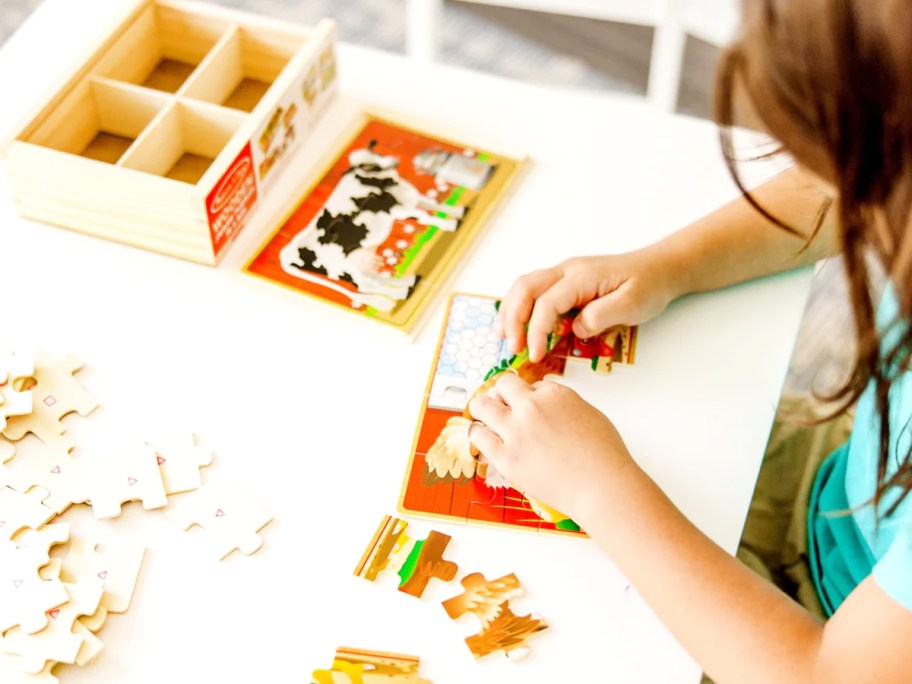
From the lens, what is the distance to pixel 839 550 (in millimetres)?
1029

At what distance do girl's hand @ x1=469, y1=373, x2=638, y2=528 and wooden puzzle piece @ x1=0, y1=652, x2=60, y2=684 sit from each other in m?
0.38

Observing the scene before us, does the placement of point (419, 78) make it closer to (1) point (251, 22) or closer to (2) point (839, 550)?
(1) point (251, 22)

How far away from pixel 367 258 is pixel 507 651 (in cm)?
45

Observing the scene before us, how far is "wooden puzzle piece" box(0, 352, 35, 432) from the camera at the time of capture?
2.96 feet

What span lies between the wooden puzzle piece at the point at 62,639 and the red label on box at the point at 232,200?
0.40 m

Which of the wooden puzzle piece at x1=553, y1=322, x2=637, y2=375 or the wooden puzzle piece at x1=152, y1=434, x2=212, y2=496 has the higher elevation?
the wooden puzzle piece at x1=553, y1=322, x2=637, y2=375

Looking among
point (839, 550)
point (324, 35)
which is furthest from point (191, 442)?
point (839, 550)

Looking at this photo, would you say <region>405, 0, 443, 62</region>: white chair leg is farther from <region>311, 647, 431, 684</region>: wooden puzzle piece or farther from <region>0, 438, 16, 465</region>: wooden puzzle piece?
<region>311, 647, 431, 684</region>: wooden puzzle piece

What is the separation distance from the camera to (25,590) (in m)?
0.79

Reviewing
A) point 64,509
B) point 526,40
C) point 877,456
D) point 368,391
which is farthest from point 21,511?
point 526,40

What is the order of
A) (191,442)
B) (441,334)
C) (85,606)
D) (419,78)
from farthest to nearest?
1. (419,78)
2. (441,334)
3. (191,442)
4. (85,606)

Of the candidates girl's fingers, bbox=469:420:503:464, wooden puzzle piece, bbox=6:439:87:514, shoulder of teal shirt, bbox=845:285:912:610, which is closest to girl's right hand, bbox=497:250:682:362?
girl's fingers, bbox=469:420:503:464

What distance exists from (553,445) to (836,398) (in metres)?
0.23

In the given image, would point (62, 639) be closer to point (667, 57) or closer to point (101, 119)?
point (101, 119)
